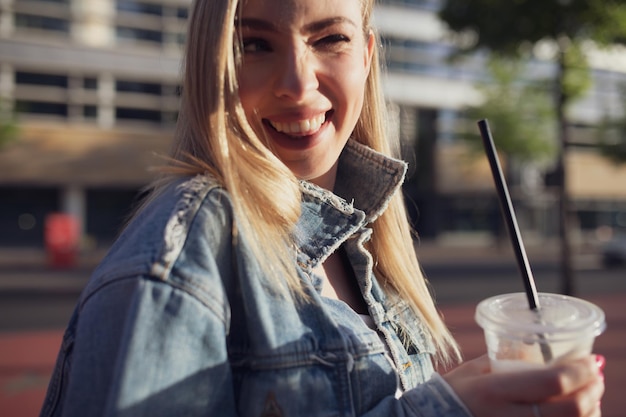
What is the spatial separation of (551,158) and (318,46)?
78.9ft

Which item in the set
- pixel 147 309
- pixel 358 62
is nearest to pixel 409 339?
pixel 358 62

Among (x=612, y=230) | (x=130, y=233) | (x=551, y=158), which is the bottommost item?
(x=612, y=230)

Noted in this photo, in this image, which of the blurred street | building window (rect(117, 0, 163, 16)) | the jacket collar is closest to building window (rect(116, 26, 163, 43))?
building window (rect(117, 0, 163, 16))

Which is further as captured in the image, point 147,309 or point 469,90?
point 469,90

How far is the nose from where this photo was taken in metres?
1.18

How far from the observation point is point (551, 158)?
2342cm

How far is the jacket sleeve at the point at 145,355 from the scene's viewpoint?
2.72ft

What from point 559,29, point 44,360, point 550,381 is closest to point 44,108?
point 44,360

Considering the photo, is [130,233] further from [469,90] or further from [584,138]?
[584,138]

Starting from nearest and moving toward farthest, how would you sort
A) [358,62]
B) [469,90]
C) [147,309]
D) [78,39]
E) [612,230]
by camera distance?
[147,309] → [358,62] → [78,39] → [469,90] → [612,230]

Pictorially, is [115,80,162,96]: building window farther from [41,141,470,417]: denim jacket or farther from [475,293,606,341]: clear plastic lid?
[475,293,606,341]: clear plastic lid

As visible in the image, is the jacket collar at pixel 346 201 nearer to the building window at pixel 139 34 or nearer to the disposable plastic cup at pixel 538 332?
the disposable plastic cup at pixel 538 332

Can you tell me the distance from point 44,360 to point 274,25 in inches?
233

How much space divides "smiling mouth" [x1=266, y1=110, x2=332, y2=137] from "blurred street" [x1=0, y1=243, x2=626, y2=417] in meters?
1.12
